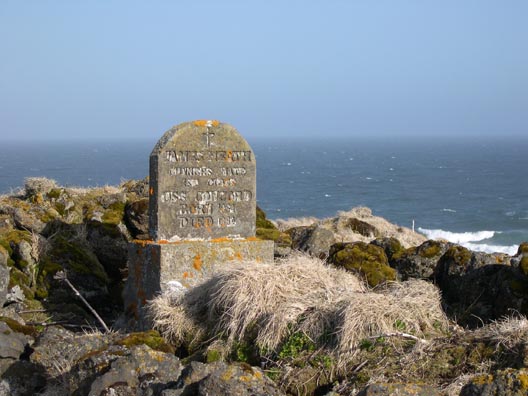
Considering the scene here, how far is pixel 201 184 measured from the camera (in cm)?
1105

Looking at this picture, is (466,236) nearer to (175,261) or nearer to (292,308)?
(175,261)

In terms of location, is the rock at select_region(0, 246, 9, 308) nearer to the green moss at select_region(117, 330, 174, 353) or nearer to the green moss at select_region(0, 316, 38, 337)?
the green moss at select_region(0, 316, 38, 337)

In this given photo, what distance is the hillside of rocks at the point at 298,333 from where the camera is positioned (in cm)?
659

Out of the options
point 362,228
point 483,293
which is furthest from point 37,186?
point 483,293

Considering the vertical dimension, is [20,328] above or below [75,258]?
below

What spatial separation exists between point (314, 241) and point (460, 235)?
1695 inches

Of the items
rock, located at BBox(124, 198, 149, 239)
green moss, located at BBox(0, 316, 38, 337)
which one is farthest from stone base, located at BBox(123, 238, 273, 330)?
rock, located at BBox(124, 198, 149, 239)

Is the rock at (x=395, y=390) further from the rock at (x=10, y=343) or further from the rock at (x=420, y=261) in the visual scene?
the rock at (x=420, y=261)

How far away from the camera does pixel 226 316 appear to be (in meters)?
8.92

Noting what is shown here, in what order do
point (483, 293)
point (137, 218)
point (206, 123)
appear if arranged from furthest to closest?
1. point (137, 218)
2. point (206, 123)
3. point (483, 293)

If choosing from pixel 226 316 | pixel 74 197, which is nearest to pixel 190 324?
pixel 226 316

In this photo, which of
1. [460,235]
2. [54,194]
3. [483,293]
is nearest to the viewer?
[483,293]

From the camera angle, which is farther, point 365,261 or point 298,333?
point 365,261

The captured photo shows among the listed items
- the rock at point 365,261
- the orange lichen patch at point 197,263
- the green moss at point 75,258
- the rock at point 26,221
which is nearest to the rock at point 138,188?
the rock at point 26,221
